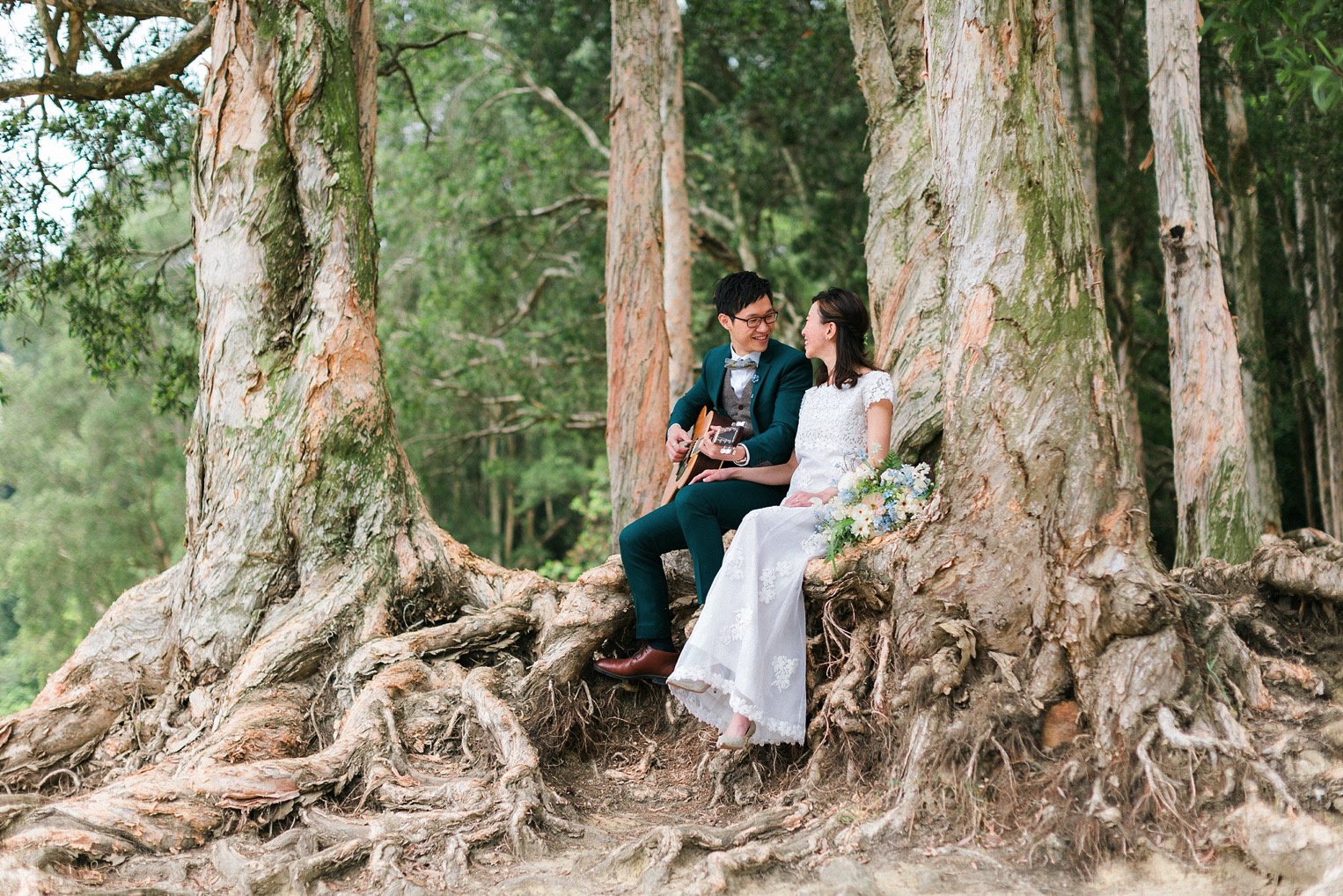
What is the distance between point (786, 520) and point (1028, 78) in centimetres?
218

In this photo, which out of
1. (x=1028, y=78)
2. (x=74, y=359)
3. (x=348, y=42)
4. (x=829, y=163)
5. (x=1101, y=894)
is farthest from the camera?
(x=74, y=359)

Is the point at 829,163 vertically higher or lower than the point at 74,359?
higher

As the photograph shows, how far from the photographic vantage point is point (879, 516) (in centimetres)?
511

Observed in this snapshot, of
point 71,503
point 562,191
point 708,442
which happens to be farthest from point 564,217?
point 71,503

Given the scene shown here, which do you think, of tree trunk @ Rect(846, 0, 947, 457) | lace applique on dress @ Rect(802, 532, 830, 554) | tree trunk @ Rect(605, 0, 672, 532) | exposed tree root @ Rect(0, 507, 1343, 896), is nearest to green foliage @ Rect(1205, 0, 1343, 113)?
tree trunk @ Rect(846, 0, 947, 457)

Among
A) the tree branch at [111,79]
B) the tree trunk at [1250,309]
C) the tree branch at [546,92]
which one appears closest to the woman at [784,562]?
the tree branch at [111,79]

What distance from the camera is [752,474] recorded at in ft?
18.1

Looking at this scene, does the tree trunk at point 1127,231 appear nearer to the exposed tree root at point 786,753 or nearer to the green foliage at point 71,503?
the exposed tree root at point 786,753

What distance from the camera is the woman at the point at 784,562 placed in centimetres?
486

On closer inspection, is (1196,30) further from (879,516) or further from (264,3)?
(264,3)

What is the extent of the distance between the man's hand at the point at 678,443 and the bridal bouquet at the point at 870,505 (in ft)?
2.87

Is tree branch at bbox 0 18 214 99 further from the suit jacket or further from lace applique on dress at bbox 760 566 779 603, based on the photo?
lace applique on dress at bbox 760 566 779 603

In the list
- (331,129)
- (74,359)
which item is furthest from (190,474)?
(74,359)

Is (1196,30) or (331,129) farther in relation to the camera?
(1196,30)
